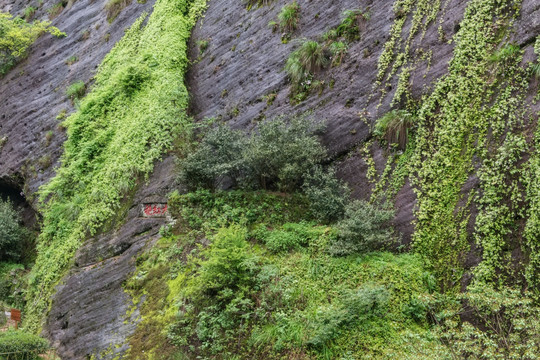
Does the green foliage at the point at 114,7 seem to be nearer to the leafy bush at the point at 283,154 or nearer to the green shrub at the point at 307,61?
the green shrub at the point at 307,61

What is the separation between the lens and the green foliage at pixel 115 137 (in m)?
13.2

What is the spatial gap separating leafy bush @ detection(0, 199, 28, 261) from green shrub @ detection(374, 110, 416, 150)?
42.5ft

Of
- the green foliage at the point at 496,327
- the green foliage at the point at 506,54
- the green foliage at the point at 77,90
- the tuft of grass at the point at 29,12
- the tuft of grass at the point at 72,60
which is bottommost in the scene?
the green foliage at the point at 496,327

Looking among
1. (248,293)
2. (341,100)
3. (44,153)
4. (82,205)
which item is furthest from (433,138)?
(44,153)

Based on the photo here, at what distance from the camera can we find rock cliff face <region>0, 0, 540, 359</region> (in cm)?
986

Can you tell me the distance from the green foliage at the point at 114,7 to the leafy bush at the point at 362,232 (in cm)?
1579

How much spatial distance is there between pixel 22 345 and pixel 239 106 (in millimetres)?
7642

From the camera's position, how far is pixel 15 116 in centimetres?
2078

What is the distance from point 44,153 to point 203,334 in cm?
1309

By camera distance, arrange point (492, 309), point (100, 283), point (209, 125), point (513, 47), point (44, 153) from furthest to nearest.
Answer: point (44, 153) < point (209, 125) < point (100, 283) < point (513, 47) < point (492, 309)

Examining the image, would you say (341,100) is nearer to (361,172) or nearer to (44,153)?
(361,172)

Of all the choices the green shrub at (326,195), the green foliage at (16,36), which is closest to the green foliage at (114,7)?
the green foliage at (16,36)

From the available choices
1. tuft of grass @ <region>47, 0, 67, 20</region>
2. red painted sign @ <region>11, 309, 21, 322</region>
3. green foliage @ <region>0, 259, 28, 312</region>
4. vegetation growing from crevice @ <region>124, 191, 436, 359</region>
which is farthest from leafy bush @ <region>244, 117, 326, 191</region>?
tuft of grass @ <region>47, 0, 67, 20</region>

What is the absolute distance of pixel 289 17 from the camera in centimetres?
1366
